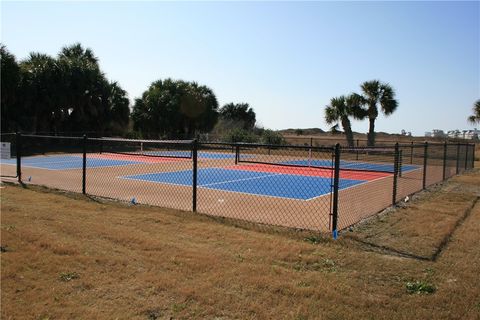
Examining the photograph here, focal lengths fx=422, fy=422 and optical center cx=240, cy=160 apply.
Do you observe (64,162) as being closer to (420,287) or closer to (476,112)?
(420,287)

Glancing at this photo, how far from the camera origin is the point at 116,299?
13.7 ft

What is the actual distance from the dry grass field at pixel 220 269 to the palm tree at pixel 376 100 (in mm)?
31646

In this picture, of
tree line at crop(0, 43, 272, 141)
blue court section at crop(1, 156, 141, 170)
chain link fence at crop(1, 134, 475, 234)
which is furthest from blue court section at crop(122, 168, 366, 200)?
tree line at crop(0, 43, 272, 141)

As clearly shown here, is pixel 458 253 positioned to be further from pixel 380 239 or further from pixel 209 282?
pixel 209 282

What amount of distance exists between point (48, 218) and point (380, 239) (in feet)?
18.7

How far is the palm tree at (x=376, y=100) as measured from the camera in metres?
37.9

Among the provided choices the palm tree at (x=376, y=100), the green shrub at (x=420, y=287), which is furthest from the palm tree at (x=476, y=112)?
the green shrub at (x=420, y=287)

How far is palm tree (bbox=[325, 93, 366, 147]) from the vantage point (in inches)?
1510

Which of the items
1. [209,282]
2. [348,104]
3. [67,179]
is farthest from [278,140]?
[209,282]

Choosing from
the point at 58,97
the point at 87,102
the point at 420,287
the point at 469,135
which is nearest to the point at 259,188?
the point at 420,287

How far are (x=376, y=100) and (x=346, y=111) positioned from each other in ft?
9.18

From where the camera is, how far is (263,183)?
15.1 metres

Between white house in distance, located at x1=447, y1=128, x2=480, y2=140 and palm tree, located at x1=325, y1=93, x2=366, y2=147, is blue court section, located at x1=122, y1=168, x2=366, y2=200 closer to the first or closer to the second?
palm tree, located at x1=325, y1=93, x2=366, y2=147

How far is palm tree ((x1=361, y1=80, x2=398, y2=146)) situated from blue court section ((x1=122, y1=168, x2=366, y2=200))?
22564 millimetres
